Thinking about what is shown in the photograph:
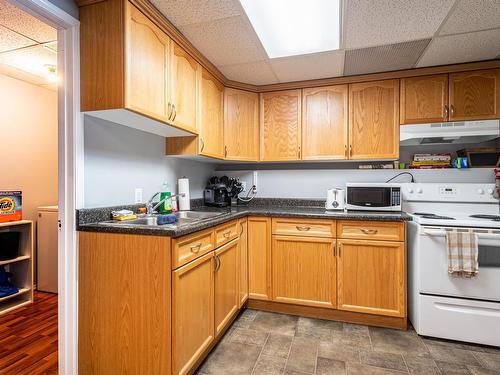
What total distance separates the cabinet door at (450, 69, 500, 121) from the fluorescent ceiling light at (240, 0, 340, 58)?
1184 millimetres

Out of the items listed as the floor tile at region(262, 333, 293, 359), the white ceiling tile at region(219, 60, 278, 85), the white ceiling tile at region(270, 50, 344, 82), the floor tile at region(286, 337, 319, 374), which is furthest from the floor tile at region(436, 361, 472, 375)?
the white ceiling tile at region(219, 60, 278, 85)

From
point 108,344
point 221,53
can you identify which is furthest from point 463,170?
point 108,344

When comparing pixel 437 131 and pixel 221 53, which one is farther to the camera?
pixel 437 131

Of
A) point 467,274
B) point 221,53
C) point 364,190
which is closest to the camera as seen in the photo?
point 467,274

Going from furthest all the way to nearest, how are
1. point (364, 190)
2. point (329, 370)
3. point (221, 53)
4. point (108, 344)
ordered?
point (364, 190) → point (221, 53) → point (329, 370) → point (108, 344)

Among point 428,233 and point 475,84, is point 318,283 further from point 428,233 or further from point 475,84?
point 475,84

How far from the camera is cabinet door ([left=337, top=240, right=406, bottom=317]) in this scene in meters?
2.10

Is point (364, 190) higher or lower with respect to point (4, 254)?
higher

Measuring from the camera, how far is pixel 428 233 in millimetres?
1946

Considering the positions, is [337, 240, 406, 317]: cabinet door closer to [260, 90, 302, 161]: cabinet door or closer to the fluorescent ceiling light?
[260, 90, 302, 161]: cabinet door

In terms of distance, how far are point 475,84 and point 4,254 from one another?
14.2 ft

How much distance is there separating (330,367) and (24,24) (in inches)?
110

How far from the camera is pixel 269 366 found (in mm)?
1681

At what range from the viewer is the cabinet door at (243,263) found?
2.30m
